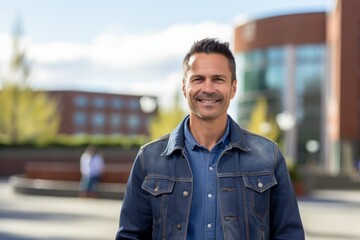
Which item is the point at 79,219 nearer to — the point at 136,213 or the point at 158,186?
the point at 136,213

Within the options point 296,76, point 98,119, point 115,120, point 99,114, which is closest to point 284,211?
point 296,76

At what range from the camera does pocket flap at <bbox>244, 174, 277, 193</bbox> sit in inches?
104

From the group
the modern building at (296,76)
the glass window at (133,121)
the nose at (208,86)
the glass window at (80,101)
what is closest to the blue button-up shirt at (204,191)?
the nose at (208,86)

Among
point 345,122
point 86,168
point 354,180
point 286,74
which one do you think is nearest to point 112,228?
point 86,168

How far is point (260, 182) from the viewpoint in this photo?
8.71 feet

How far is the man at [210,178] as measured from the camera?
2625mm

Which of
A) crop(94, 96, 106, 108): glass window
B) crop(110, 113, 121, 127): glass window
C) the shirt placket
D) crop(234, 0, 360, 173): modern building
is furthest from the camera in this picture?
crop(110, 113, 121, 127): glass window

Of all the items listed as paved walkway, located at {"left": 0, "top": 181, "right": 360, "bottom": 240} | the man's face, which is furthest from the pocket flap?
paved walkway, located at {"left": 0, "top": 181, "right": 360, "bottom": 240}

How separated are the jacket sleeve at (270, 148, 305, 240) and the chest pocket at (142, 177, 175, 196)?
0.44m

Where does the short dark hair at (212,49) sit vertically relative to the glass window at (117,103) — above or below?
below

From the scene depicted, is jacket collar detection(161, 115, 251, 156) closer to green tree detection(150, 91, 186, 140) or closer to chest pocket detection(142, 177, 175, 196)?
chest pocket detection(142, 177, 175, 196)

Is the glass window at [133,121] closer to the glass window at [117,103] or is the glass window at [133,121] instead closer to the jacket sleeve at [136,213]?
the glass window at [117,103]

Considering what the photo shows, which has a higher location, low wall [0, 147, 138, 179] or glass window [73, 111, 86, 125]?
glass window [73, 111, 86, 125]

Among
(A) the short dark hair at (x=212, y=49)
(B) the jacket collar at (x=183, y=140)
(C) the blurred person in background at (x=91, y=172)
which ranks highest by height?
(A) the short dark hair at (x=212, y=49)
